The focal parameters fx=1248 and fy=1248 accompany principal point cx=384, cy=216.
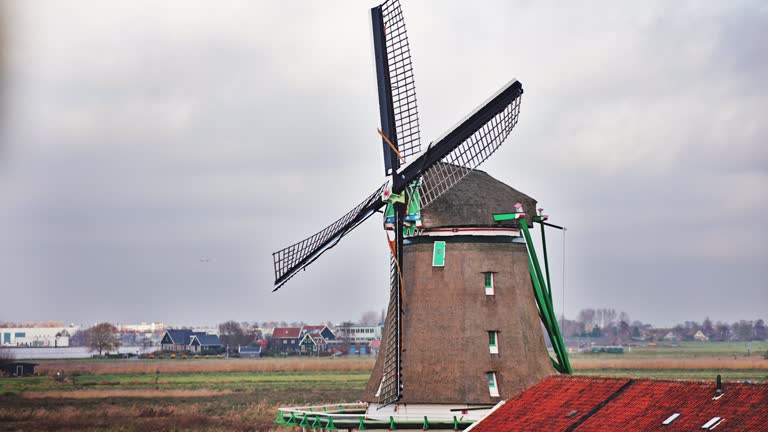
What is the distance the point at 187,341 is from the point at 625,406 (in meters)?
115

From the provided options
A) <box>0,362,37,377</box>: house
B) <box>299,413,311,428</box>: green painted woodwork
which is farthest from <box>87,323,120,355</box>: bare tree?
<box>299,413,311,428</box>: green painted woodwork

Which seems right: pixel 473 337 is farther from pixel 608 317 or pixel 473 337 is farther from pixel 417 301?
pixel 608 317

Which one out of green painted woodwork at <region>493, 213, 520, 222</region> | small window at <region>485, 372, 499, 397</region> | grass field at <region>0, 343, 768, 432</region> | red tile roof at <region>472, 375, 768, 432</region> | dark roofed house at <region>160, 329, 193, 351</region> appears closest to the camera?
red tile roof at <region>472, 375, 768, 432</region>

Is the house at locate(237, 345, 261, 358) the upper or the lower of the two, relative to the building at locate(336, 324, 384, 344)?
lower

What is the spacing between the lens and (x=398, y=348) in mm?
28984

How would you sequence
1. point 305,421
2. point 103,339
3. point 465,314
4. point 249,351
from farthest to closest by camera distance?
point 249,351 < point 103,339 < point 305,421 < point 465,314

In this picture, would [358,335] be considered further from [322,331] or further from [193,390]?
[193,390]

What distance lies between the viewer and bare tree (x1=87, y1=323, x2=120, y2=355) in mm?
122500

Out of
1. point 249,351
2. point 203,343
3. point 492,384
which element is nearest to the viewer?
point 492,384

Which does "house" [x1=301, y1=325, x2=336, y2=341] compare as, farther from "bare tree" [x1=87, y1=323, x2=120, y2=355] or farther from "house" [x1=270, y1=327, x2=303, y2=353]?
"bare tree" [x1=87, y1=323, x2=120, y2=355]

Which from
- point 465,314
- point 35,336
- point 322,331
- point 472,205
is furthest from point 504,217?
point 35,336

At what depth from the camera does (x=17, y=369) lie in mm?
70812

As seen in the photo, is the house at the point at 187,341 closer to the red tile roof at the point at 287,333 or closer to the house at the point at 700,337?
the red tile roof at the point at 287,333

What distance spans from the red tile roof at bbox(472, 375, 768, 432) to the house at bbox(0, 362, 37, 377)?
48846 millimetres
